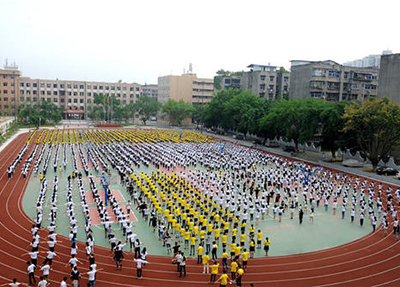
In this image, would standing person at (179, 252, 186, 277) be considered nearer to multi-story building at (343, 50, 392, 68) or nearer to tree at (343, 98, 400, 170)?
tree at (343, 98, 400, 170)

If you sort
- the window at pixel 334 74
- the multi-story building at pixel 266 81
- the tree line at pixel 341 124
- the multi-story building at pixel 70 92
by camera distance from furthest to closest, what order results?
the multi-story building at pixel 70 92, the multi-story building at pixel 266 81, the window at pixel 334 74, the tree line at pixel 341 124

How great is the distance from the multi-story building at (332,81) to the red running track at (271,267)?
1814 inches

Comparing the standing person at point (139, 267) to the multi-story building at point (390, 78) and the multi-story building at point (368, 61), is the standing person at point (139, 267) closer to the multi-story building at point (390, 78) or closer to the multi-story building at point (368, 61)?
the multi-story building at point (390, 78)

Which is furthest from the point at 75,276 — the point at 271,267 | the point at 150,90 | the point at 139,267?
the point at 150,90

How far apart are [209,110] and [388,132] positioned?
122ft

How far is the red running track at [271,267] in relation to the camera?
39.5 feet

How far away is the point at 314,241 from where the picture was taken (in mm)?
15859

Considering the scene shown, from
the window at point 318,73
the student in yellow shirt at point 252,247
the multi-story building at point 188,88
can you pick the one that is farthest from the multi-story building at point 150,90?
the student in yellow shirt at point 252,247

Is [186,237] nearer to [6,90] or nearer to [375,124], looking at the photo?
[375,124]

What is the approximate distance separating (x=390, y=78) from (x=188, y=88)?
5976 cm

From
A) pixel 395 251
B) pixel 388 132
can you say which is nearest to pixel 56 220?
pixel 395 251

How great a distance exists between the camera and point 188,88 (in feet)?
308

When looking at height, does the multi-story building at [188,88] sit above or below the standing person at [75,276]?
above

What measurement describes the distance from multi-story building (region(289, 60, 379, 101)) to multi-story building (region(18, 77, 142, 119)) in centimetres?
5428
